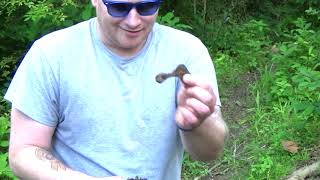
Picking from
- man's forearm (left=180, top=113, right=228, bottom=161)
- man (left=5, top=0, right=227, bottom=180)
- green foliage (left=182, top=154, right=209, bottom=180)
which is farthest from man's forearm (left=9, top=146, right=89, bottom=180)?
green foliage (left=182, top=154, right=209, bottom=180)

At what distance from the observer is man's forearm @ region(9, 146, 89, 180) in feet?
8.65

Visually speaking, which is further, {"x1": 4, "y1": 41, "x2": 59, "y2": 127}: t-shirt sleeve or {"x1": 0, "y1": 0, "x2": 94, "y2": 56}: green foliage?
{"x1": 0, "y1": 0, "x2": 94, "y2": 56}: green foliage

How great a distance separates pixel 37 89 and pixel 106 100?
306 millimetres

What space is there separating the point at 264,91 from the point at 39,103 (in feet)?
15.4

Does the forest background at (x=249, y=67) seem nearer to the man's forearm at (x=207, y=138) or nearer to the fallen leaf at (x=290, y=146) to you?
the fallen leaf at (x=290, y=146)

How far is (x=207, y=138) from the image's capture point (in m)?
2.76

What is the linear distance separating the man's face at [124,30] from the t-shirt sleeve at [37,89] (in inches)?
10.9

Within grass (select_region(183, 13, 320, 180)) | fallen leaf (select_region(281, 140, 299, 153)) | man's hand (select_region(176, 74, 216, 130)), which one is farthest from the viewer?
fallen leaf (select_region(281, 140, 299, 153))

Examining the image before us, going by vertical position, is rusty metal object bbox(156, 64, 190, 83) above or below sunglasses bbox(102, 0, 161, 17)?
below

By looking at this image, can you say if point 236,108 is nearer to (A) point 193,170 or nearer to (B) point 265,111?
(B) point 265,111

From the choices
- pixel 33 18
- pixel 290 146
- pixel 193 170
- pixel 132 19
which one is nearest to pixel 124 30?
pixel 132 19

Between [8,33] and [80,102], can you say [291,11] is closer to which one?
[8,33]

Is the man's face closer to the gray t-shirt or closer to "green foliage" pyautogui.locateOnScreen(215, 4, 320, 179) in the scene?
the gray t-shirt

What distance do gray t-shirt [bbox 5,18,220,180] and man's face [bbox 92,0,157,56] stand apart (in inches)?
1.6
